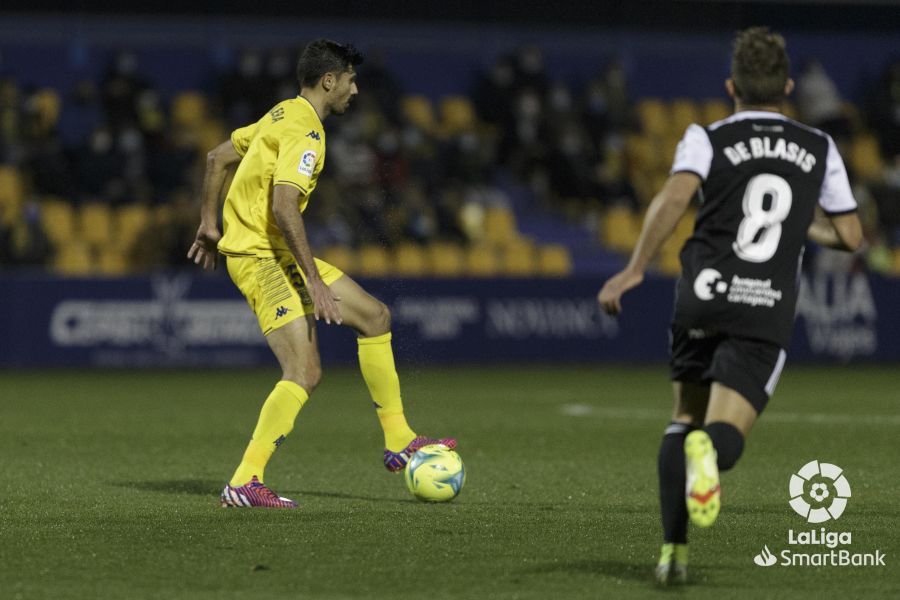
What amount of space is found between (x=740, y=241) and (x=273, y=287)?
2950 mm

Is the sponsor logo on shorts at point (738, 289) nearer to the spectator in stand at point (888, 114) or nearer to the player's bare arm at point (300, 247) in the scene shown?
the player's bare arm at point (300, 247)

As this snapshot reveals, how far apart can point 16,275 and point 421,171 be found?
5.88 meters

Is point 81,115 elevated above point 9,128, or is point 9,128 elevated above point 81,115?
point 81,115

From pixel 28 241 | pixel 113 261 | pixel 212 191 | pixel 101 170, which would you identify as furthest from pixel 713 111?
pixel 212 191

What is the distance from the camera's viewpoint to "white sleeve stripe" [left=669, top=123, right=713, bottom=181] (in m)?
5.36

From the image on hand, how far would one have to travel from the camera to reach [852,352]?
2061 centimetres

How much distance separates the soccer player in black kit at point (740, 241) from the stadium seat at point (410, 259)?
49.1 feet

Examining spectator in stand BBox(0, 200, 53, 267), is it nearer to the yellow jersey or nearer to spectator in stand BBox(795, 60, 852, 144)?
the yellow jersey

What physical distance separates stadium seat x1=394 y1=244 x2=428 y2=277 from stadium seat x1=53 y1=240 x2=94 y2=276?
12.6ft

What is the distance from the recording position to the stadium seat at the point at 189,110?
22234 mm

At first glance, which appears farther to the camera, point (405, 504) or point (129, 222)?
point (129, 222)

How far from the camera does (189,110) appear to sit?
73.8 ft

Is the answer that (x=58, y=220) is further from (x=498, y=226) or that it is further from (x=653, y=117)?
(x=653, y=117)

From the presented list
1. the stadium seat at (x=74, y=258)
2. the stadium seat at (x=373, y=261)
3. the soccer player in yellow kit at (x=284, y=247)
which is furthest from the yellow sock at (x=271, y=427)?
the stadium seat at (x=74, y=258)
